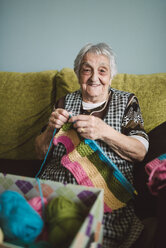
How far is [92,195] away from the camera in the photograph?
1.96 ft

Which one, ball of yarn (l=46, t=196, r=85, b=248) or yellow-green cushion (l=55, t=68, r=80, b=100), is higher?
yellow-green cushion (l=55, t=68, r=80, b=100)

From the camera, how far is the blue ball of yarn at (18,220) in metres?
0.50

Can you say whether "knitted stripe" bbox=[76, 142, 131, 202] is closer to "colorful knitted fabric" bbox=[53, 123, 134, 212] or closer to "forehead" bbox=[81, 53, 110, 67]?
"colorful knitted fabric" bbox=[53, 123, 134, 212]

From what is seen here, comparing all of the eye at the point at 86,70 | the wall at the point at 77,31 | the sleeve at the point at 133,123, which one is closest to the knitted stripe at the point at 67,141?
the sleeve at the point at 133,123

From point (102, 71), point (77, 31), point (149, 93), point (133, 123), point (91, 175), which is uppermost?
point (77, 31)

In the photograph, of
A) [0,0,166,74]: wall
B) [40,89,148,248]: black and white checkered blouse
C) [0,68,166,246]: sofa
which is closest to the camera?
[40,89,148,248]: black and white checkered blouse

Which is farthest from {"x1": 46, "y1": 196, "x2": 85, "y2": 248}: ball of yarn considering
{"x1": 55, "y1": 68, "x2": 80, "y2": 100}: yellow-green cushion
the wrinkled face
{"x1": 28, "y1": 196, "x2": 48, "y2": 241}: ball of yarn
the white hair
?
{"x1": 55, "y1": 68, "x2": 80, "y2": 100}: yellow-green cushion

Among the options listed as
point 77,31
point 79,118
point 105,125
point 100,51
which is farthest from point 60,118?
point 77,31

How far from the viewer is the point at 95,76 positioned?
3.42 feet

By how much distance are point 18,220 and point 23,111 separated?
3.39 feet

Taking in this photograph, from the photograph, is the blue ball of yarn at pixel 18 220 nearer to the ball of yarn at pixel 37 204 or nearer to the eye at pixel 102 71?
the ball of yarn at pixel 37 204

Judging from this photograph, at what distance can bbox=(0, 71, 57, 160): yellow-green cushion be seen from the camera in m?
1.42

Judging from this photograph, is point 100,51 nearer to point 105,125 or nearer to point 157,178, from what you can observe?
point 105,125

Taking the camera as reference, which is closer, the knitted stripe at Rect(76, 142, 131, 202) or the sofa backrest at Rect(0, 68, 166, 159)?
the knitted stripe at Rect(76, 142, 131, 202)
